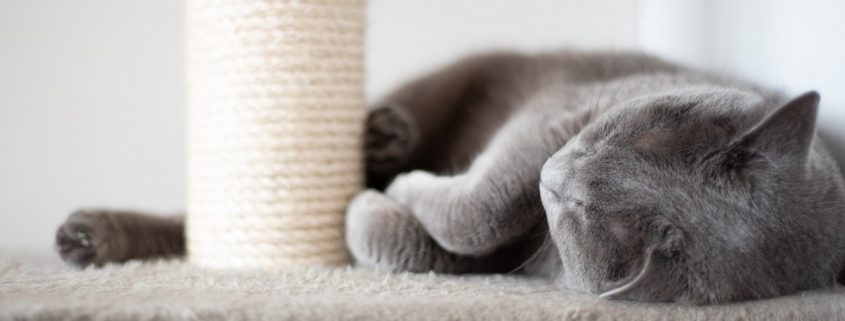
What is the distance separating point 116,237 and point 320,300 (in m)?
0.53

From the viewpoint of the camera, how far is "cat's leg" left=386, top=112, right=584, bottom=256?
1.04 m

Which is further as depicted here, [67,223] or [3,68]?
[3,68]

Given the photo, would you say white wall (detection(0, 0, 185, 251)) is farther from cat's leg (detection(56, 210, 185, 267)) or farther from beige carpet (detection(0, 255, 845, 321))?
beige carpet (detection(0, 255, 845, 321))

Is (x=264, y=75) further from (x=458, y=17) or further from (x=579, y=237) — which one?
(x=458, y=17)

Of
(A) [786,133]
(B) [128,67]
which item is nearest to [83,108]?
(B) [128,67]

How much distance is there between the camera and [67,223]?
3.80 feet

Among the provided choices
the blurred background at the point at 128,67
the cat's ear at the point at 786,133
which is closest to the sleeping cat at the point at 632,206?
the cat's ear at the point at 786,133

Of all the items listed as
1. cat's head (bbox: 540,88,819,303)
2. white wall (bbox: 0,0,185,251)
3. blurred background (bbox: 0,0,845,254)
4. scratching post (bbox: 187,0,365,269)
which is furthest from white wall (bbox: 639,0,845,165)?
white wall (bbox: 0,0,185,251)

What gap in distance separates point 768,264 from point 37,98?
5.11 ft

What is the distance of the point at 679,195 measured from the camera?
87 centimetres

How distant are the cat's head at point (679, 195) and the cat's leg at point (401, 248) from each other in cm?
21

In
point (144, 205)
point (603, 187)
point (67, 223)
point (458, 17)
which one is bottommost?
point (144, 205)

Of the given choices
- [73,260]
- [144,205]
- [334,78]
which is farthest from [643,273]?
[144,205]

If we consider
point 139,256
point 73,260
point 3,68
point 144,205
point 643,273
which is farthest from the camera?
point 144,205
